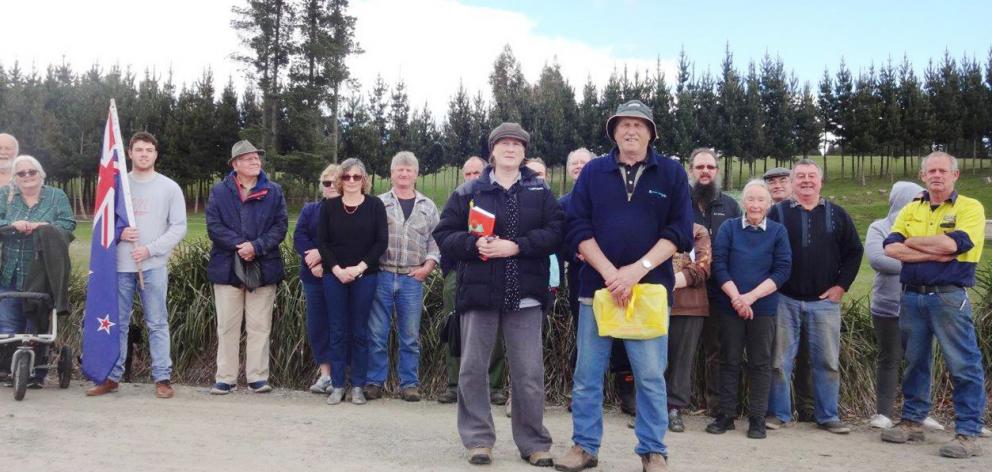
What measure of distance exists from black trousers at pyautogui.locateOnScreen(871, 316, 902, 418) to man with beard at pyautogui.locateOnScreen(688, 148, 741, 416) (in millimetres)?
1159

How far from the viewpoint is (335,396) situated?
594 centimetres

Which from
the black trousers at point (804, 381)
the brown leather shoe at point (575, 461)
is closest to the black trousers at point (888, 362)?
the black trousers at point (804, 381)

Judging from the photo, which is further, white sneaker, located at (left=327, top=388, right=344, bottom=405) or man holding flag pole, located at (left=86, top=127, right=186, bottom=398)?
man holding flag pole, located at (left=86, top=127, right=186, bottom=398)

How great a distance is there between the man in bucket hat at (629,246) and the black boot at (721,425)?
1251 millimetres

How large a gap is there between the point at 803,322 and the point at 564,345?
1.82 metres

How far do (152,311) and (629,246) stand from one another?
404cm

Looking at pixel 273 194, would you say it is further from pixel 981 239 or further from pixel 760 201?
pixel 981 239

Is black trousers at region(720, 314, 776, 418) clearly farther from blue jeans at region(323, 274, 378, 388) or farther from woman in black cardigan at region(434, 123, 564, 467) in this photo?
blue jeans at region(323, 274, 378, 388)

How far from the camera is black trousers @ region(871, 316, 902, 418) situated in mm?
5559

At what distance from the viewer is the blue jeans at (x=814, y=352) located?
17.8 ft

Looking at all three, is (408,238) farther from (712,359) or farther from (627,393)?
(712,359)

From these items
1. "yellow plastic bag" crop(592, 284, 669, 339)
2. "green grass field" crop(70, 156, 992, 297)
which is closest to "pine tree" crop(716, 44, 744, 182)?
"green grass field" crop(70, 156, 992, 297)

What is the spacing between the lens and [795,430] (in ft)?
17.7

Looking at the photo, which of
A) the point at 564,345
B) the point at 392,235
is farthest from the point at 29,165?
the point at 564,345
